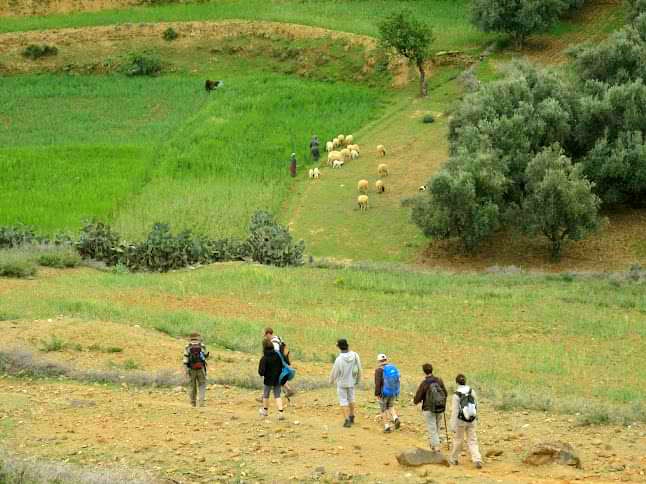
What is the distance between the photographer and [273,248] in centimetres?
3744

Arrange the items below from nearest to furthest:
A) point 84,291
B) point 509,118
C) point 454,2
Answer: point 84,291
point 509,118
point 454,2

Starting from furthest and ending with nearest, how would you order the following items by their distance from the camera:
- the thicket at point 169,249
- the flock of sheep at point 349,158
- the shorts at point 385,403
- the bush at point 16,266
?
the flock of sheep at point 349,158 < the thicket at point 169,249 < the bush at point 16,266 < the shorts at point 385,403

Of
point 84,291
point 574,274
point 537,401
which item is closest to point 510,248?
point 574,274

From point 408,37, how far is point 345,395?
41833 millimetres

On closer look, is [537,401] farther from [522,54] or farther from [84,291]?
[522,54]

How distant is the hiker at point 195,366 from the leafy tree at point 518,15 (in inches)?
1712

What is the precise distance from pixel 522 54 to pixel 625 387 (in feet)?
130

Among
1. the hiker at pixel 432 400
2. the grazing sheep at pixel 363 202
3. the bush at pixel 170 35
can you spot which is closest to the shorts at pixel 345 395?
the hiker at pixel 432 400

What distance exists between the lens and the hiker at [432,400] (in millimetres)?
18000

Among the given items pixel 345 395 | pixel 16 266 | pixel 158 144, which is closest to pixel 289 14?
pixel 158 144

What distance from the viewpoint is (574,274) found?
35969 millimetres

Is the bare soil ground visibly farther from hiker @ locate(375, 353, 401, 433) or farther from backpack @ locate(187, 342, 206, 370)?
backpack @ locate(187, 342, 206, 370)

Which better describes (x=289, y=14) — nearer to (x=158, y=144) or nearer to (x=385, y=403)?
(x=158, y=144)

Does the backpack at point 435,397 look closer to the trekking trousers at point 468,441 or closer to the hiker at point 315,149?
the trekking trousers at point 468,441
